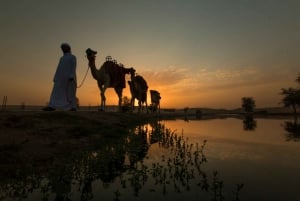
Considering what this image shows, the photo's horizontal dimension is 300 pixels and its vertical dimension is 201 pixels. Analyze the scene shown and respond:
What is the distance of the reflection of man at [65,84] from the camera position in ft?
46.3

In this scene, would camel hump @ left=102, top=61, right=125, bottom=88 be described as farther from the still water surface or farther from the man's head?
the still water surface

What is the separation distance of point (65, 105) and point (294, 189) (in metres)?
12.5

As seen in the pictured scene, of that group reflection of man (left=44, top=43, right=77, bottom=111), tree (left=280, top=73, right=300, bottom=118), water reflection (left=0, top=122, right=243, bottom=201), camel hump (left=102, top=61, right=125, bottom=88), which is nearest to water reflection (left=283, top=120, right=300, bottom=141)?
water reflection (left=0, top=122, right=243, bottom=201)

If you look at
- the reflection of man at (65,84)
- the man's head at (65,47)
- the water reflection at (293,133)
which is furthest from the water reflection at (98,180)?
the man's head at (65,47)

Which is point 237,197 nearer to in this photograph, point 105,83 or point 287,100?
point 105,83

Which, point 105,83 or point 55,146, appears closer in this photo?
point 55,146

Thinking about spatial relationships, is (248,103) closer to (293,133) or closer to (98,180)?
(293,133)

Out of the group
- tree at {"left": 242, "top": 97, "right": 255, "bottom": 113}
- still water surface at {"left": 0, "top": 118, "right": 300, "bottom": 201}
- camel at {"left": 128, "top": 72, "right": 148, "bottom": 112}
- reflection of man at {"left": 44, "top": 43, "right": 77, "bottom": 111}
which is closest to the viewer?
still water surface at {"left": 0, "top": 118, "right": 300, "bottom": 201}

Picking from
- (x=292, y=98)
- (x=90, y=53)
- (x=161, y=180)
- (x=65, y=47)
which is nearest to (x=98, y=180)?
(x=161, y=180)

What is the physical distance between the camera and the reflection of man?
14102mm

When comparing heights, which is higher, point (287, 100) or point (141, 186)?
point (287, 100)

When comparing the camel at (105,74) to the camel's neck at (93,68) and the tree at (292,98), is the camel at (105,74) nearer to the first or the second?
the camel's neck at (93,68)

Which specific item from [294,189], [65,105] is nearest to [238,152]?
[294,189]

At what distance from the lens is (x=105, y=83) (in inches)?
824
